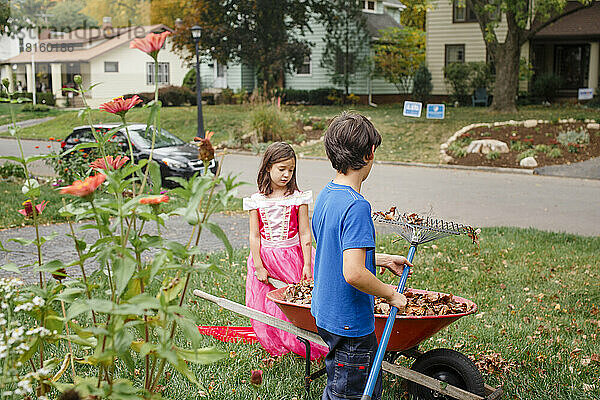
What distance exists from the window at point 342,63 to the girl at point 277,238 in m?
30.2

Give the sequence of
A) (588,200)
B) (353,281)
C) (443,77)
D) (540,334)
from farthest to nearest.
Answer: (443,77)
(588,200)
(540,334)
(353,281)

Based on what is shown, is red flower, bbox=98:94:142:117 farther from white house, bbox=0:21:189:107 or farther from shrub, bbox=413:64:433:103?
white house, bbox=0:21:189:107

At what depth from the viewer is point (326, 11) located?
108 feet

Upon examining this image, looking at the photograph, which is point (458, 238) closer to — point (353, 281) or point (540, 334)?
point (540, 334)

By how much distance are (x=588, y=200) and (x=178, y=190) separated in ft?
37.6

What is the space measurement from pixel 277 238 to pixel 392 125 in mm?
18706

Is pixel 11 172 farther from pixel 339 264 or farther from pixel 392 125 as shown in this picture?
pixel 392 125

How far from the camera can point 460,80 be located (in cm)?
3073

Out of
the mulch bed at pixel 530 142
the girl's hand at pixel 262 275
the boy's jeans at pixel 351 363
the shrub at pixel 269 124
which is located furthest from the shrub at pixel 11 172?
the boy's jeans at pixel 351 363

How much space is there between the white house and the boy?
43.4 meters

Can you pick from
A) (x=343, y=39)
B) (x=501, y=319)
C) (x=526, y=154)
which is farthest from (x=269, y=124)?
(x=501, y=319)

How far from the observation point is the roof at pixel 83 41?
152 ft

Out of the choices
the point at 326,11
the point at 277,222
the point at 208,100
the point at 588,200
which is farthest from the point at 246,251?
the point at 208,100

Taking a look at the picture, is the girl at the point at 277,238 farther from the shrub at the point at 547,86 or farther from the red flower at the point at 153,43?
the shrub at the point at 547,86
